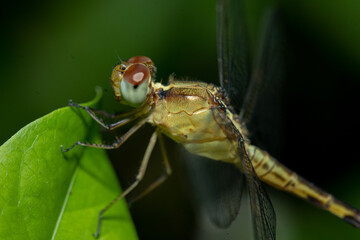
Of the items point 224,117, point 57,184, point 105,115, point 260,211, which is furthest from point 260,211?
point 57,184

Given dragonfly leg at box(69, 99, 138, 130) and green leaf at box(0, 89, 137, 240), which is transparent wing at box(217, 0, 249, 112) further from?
green leaf at box(0, 89, 137, 240)

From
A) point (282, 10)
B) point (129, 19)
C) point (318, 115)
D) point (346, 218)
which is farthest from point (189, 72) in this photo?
point (346, 218)

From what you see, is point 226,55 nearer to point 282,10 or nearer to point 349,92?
point 282,10

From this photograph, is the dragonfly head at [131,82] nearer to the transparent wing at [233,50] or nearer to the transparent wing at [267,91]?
the transparent wing at [233,50]

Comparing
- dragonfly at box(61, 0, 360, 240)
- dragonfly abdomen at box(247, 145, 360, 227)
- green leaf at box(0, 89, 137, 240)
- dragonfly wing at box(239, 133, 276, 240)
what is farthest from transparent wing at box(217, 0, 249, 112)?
green leaf at box(0, 89, 137, 240)

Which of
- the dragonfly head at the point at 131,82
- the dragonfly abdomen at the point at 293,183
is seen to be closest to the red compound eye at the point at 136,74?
the dragonfly head at the point at 131,82

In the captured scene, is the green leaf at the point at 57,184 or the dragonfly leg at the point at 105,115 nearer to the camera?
the green leaf at the point at 57,184
